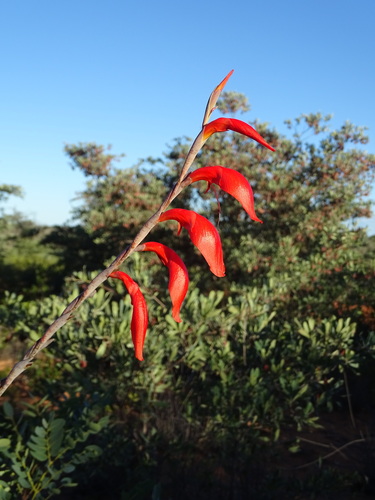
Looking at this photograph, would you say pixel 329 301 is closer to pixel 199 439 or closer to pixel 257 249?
pixel 257 249

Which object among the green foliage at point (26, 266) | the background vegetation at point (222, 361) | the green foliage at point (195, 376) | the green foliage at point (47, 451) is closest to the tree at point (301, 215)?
the background vegetation at point (222, 361)

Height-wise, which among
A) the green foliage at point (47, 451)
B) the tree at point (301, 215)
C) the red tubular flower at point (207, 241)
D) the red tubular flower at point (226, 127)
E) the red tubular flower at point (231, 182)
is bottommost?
the green foliage at point (47, 451)

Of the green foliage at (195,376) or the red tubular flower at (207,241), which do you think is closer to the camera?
the red tubular flower at (207,241)

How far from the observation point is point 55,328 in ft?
2.65

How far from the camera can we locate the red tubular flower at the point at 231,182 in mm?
776

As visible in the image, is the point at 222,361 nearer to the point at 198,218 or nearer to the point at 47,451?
the point at 47,451

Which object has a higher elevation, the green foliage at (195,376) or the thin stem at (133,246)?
the green foliage at (195,376)

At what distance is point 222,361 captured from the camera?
11.5ft

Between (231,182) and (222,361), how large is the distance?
2888 mm

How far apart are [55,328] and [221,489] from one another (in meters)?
2.99

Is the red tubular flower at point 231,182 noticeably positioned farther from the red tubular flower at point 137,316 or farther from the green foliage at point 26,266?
the green foliage at point 26,266

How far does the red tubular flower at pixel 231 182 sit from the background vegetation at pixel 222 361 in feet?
0.24

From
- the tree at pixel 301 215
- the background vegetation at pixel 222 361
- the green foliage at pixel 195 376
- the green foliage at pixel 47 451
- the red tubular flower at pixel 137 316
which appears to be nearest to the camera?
the red tubular flower at pixel 137 316

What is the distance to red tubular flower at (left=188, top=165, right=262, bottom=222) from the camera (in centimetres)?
78
